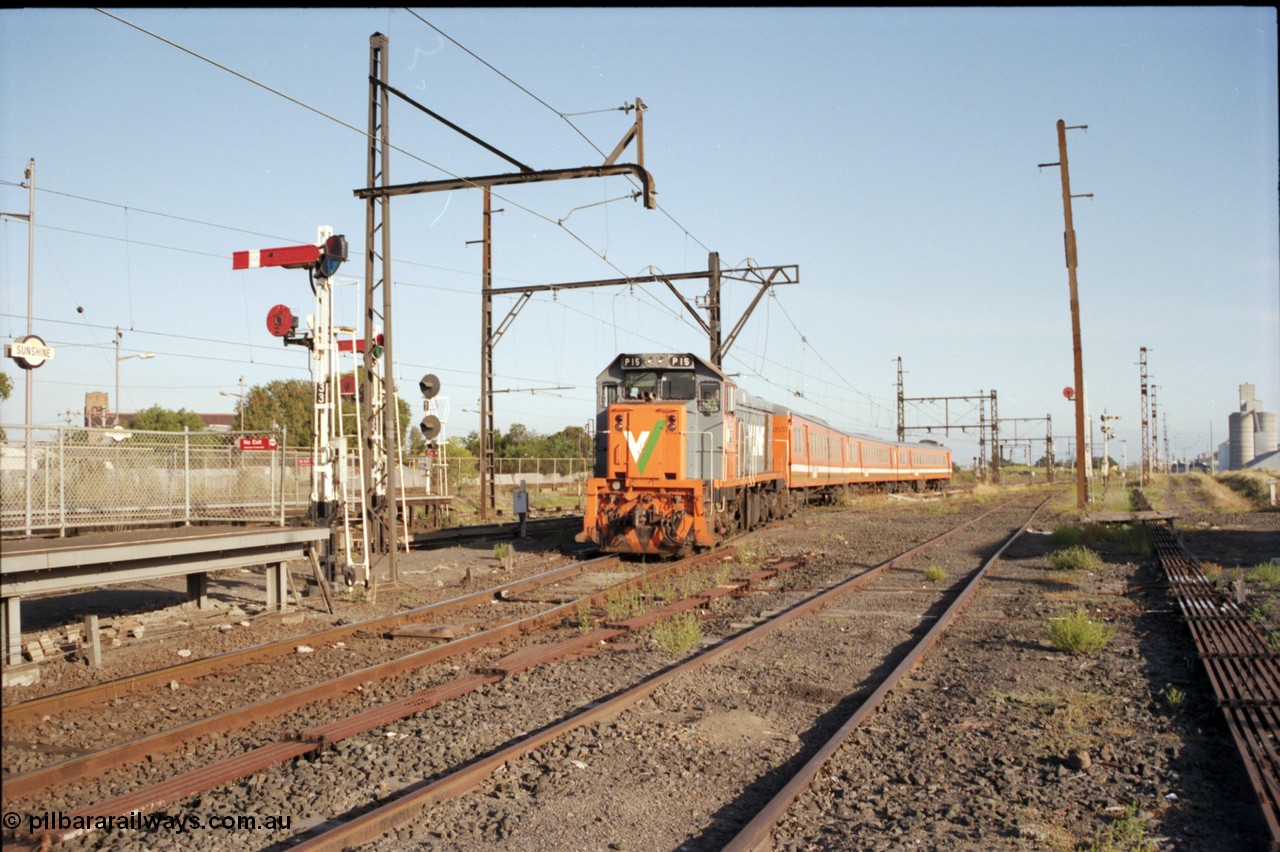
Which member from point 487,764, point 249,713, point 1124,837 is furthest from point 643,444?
point 1124,837

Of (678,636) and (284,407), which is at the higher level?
(284,407)

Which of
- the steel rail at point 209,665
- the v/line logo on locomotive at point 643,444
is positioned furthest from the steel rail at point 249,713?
the v/line logo on locomotive at point 643,444

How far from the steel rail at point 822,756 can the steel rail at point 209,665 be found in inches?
213

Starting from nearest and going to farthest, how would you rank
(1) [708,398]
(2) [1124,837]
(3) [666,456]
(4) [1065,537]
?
1. (2) [1124,837]
2. (3) [666,456]
3. (1) [708,398]
4. (4) [1065,537]

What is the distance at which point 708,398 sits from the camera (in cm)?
1756

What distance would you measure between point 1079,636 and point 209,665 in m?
8.15

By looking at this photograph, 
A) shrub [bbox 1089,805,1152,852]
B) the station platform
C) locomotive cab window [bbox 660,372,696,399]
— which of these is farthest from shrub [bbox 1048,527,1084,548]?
shrub [bbox 1089,805,1152,852]

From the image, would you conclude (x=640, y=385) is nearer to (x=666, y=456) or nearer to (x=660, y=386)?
(x=660, y=386)

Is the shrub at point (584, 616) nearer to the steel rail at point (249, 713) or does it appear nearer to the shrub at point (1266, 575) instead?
the steel rail at point (249, 713)

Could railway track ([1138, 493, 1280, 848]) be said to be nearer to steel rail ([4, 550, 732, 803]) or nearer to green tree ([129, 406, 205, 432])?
steel rail ([4, 550, 732, 803])

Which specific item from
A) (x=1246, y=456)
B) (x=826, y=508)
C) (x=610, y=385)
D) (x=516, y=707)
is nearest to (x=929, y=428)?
(x=826, y=508)

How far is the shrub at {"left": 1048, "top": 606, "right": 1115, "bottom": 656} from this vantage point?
9.03m

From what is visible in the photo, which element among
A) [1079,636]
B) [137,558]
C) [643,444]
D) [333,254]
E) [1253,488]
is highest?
[333,254]

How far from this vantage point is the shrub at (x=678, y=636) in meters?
9.30
